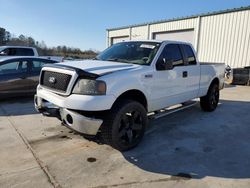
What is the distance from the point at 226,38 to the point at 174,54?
12.0m

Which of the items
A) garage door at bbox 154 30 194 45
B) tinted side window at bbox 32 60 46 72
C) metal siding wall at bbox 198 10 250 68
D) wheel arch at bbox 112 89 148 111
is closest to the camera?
wheel arch at bbox 112 89 148 111

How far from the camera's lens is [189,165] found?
3898 mm

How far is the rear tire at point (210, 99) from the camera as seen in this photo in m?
7.26

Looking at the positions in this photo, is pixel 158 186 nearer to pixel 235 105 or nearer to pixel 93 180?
pixel 93 180

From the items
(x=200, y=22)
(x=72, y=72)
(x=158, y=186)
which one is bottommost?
(x=158, y=186)

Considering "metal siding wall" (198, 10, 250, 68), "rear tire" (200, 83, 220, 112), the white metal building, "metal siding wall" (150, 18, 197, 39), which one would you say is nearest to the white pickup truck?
"rear tire" (200, 83, 220, 112)

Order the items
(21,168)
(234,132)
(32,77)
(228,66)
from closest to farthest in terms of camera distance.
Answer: (21,168)
(234,132)
(32,77)
(228,66)

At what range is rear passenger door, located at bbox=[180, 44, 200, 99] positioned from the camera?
592 cm

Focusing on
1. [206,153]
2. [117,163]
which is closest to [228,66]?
[206,153]

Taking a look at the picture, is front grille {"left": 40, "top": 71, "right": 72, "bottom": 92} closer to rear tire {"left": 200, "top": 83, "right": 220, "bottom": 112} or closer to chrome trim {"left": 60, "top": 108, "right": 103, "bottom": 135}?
chrome trim {"left": 60, "top": 108, "right": 103, "bottom": 135}

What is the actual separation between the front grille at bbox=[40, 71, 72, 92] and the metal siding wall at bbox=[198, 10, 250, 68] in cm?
1375

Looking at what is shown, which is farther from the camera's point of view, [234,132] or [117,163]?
[234,132]

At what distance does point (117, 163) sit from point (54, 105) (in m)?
1.38

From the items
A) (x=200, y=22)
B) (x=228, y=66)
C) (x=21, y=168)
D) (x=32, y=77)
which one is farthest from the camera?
(x=200, y=22)
